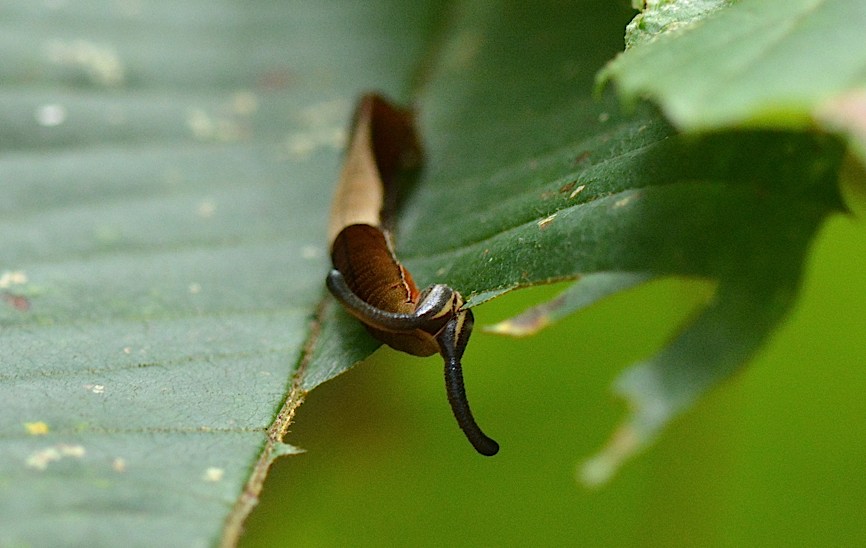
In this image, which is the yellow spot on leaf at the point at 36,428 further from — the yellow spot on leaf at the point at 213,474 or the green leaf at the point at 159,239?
the yellow spot on leaf at the point at 213,474

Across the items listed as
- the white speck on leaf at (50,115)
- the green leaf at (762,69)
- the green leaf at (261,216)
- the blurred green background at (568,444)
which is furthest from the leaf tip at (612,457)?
the white speck on leaf at (50,115)

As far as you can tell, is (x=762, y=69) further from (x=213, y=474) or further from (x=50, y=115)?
(x=50, y=115)

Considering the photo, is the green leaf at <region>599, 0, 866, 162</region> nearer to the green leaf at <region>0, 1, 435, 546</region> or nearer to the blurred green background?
the green leaf at <region>0, 1, 435, 546</region>

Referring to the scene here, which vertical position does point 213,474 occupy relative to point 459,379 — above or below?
above

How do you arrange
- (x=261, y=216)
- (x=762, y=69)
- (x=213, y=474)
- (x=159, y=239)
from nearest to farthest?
(x=762, y=69)
(x=213, y=474)
(x=159, y=239)
(x=261, y=216)

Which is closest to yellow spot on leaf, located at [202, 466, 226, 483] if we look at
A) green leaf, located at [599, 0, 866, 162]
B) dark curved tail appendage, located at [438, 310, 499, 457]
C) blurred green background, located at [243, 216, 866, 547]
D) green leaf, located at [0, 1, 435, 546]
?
green leaf, located at [0, 1, 435, 546]

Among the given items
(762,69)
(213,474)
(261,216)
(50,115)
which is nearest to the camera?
(762,69)

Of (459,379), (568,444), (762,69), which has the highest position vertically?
(762,69)

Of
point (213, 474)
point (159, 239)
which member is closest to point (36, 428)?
point (213, 474)

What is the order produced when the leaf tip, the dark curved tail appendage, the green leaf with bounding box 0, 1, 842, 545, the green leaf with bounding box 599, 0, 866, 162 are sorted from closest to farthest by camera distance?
the green leaf with bounding box 599, 0, 866, 162 → the leaf tip → the green leaf with bounding box 0, 1, 842, 545 → the dark curved tail appendage

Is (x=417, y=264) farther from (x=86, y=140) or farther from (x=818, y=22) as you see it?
(x=86, y=140)
